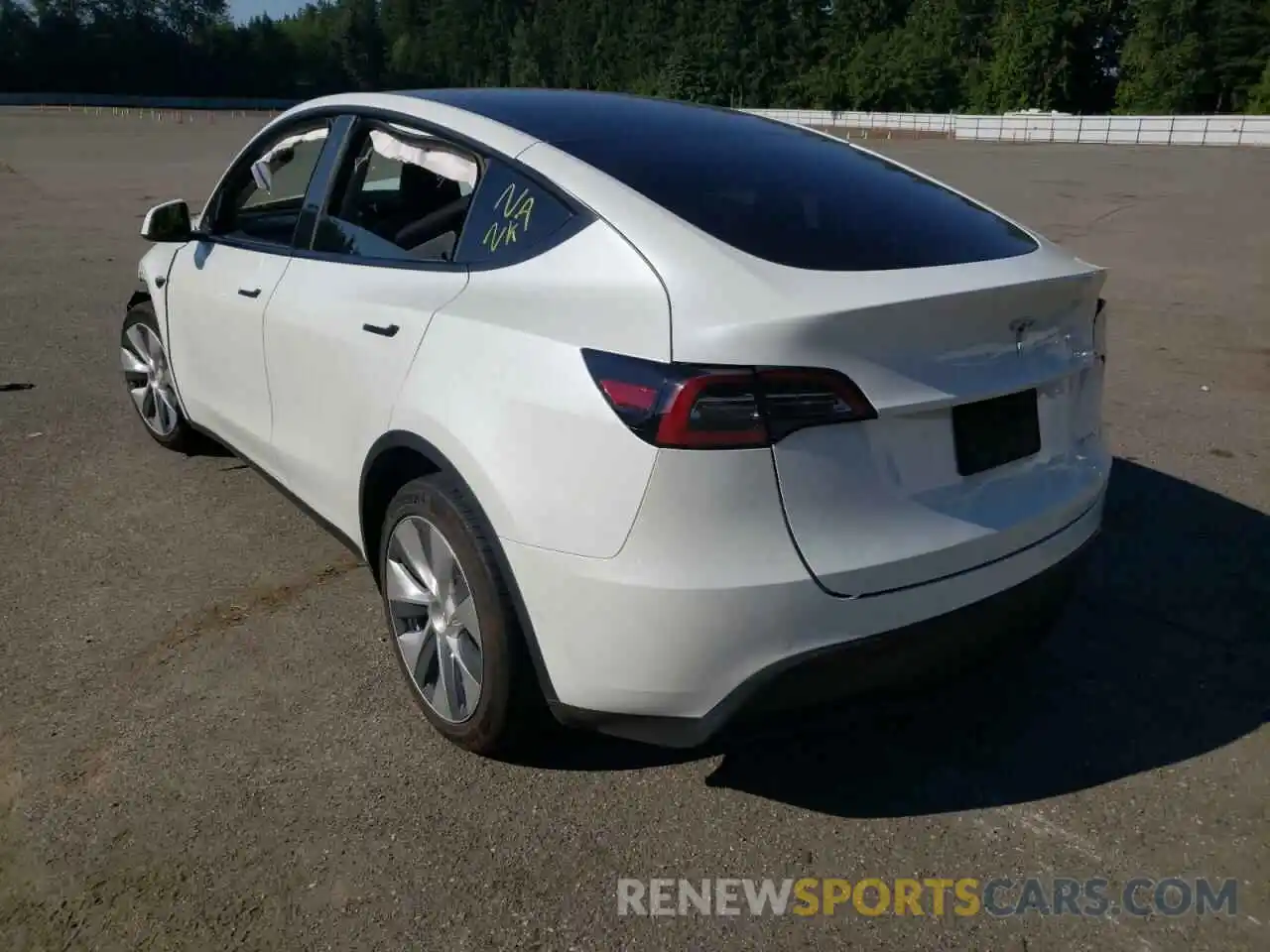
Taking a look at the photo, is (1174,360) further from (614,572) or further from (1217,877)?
(614,572)

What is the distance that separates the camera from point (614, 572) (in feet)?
7.56

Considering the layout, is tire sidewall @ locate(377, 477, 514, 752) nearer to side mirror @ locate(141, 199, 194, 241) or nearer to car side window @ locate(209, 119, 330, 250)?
car side window @ locate(209, 119, 330, 250)

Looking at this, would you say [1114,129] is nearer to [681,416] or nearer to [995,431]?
[995,431]

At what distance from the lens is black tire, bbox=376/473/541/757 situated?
8.47 feet

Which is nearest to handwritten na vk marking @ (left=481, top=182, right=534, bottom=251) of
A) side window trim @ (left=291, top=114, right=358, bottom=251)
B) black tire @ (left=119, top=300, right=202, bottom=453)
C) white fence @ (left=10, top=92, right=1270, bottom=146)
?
side window trim @ (left=291, top=114, right=358, bottom=251)

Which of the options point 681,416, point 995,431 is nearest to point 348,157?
point 681,416

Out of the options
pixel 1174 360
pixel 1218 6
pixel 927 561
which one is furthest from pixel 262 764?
pixel 1218 6

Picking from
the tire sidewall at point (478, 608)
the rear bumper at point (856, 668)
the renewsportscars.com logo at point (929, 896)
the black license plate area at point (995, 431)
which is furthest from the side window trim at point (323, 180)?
the renewsportscars.com logo at point (929, 896)

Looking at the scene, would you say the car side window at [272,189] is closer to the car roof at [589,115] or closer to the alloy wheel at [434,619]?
the car roof at [589,115]

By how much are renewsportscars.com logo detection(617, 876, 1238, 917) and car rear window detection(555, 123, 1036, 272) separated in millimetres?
1427

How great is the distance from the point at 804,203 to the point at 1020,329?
2.12 ft

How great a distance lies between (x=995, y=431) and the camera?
99.6 inches

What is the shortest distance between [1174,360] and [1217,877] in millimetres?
5434

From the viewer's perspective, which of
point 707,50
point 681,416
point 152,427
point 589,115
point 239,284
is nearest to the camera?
point 681,416
